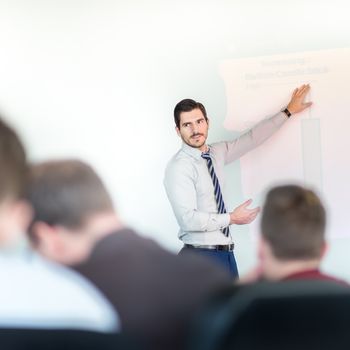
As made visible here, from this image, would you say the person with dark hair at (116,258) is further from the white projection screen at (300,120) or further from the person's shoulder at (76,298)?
the white projection screen at (300,120)

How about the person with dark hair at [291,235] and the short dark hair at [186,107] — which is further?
the short dark hair at [186,107]

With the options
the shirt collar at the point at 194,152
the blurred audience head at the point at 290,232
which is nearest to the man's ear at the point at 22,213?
the blurred audience head at the point at 290,232

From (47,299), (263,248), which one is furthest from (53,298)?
(263,248)

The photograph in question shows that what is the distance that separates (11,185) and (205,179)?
2.46m

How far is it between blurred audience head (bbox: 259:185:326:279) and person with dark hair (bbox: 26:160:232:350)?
302mm

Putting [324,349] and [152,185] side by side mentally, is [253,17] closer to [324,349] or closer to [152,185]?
[152,185]

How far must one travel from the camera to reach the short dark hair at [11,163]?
137 centimetres

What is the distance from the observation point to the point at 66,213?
1.43m

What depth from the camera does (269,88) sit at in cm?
378

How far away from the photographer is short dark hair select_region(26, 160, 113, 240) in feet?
4.68

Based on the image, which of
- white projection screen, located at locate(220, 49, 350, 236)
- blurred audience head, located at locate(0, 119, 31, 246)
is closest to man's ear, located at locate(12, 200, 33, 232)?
blurred audience head, located at locate(0, 119, 31, 246)

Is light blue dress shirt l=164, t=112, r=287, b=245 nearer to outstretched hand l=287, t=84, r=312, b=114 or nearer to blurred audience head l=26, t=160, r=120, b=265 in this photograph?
outstretched hand l=287, t=84, r=312, b=114

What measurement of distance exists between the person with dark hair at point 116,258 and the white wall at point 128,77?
7.93 feet

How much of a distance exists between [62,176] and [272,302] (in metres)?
0.60
